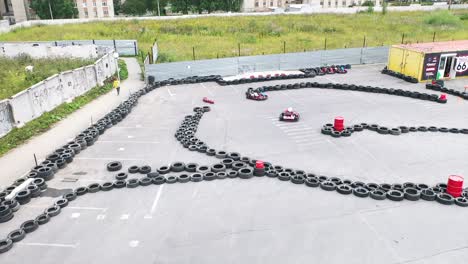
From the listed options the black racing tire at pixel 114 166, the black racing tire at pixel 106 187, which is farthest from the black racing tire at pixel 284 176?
the black racing tire at pixel 114 166

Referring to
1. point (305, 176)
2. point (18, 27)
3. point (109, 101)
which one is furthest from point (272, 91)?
point (18, 27)

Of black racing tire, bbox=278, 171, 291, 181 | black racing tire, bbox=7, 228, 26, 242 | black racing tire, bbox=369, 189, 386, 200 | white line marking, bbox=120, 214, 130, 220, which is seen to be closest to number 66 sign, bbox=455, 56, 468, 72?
black racing tire, bbox=369, 189, 386, 200

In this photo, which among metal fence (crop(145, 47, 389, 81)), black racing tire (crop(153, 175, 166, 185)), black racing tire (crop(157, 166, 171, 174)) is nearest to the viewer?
black racing tire (crop(153, 175, 166, 185))

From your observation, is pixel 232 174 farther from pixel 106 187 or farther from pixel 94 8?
pixel 94 8

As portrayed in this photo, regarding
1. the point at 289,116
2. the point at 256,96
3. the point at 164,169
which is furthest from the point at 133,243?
the point at 256,96

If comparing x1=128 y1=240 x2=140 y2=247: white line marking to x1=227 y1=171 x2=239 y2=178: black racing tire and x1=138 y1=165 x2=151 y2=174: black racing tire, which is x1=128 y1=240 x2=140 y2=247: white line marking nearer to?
x1=138 y1=165 x2=151 y2=174: black racing tire

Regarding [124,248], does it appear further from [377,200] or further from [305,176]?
[377,200]
